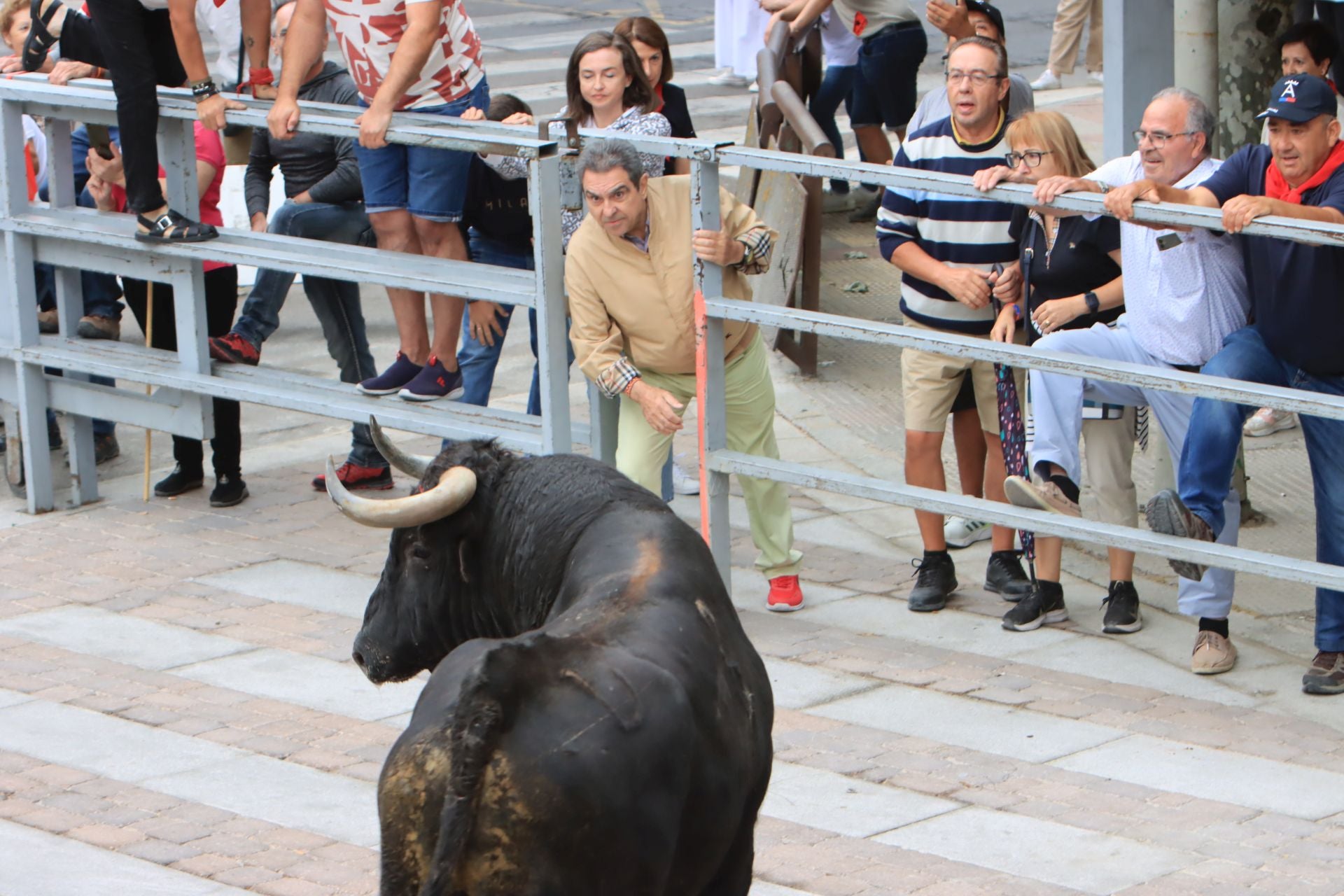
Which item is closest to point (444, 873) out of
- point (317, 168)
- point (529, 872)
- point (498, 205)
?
point (529, 872)

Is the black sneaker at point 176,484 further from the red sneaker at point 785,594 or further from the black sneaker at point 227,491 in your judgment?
the red sneaker at point 785,594

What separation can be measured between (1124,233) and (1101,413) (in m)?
0.76

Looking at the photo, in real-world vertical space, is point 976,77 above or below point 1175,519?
above

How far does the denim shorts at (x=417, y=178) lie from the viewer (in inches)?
311

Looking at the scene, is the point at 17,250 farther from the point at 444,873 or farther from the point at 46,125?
the point at 444,873

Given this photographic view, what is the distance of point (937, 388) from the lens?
24.6ft

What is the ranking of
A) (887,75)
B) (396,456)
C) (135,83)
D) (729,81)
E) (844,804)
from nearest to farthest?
(396,456)
(844,804)
(135,83)
(887,75)
(729,81)

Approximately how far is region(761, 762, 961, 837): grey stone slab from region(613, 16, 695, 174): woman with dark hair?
11.3 ft

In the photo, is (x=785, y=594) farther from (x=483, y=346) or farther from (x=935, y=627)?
(x=483, y=346)

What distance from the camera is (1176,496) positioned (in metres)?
6.43

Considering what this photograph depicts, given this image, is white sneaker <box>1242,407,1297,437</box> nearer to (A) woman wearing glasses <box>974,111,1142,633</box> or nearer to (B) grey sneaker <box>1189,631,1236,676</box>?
(A) woman wearing glasses <box>974,111,1142,633</box>

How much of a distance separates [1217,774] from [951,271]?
87.8 inches

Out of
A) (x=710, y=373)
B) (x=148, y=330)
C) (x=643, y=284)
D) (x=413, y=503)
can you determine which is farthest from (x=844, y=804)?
(x=148, y=330)

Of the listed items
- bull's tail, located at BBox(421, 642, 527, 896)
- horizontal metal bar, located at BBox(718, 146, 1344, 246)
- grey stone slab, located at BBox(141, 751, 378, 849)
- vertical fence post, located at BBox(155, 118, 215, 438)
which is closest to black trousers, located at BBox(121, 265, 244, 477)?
vertical fence post, located at BBox(155, 118, 215, 438)
